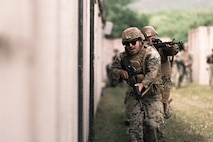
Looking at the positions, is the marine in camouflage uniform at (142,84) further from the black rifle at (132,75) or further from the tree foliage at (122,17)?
the tree foliage at (122,17)

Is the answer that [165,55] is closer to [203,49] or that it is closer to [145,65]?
[145,65]

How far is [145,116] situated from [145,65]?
2.13 ft

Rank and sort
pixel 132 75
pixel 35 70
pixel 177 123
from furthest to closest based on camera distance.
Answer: pixel 177 123 → pixel 132 75 → pixel 35 70

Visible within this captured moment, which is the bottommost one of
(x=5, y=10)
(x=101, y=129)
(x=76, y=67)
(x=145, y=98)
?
(x=101, y=129)

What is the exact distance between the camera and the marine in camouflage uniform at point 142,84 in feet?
18.2

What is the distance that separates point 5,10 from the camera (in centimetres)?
262

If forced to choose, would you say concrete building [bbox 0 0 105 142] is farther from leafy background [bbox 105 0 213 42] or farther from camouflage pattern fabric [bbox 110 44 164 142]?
leafy background [bbox 105 0 213 42]

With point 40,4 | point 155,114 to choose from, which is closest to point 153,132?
point 155,114

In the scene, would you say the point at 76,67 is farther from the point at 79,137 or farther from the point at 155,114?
the point at 155,114

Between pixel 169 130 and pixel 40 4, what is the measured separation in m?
5.27

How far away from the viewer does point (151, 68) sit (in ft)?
18.0

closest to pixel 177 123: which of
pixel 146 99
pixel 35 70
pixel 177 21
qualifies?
pixel 146 99

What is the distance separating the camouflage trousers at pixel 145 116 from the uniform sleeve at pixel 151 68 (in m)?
0.36

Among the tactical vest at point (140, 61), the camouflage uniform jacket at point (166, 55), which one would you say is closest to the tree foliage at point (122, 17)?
the camouflage uniform jacket at point (166, 55)
